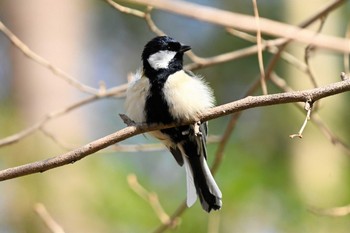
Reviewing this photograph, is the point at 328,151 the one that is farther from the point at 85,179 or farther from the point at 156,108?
the point at 156,108

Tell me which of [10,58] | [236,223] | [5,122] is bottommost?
[236,223]

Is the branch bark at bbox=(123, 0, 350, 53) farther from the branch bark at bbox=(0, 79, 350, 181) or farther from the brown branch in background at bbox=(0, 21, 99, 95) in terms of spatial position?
the brown branch in background at bbox=(0, 21, 99, 95)

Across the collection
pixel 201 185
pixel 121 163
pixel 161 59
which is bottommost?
pixel 121 163

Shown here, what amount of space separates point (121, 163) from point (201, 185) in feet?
9.89

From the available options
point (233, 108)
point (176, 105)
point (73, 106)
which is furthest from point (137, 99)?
point (233, 108)

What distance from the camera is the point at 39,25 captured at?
19.9ft

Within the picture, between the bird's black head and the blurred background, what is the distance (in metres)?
1.76

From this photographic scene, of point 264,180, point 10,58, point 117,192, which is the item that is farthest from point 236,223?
point 10,58

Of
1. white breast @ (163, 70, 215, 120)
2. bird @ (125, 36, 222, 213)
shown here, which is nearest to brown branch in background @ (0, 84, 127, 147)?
bird @ (125, 36, 222, 213)

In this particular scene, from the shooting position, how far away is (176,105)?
2873 millimetres

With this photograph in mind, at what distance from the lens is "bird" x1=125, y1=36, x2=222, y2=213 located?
9.48ft

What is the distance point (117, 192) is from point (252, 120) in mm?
2455

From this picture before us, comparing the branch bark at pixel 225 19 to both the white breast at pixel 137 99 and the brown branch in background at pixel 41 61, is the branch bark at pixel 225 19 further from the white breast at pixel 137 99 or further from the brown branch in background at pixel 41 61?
the brown branch in background at pixel 41 61

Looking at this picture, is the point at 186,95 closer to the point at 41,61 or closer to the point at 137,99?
the point at 137,99
